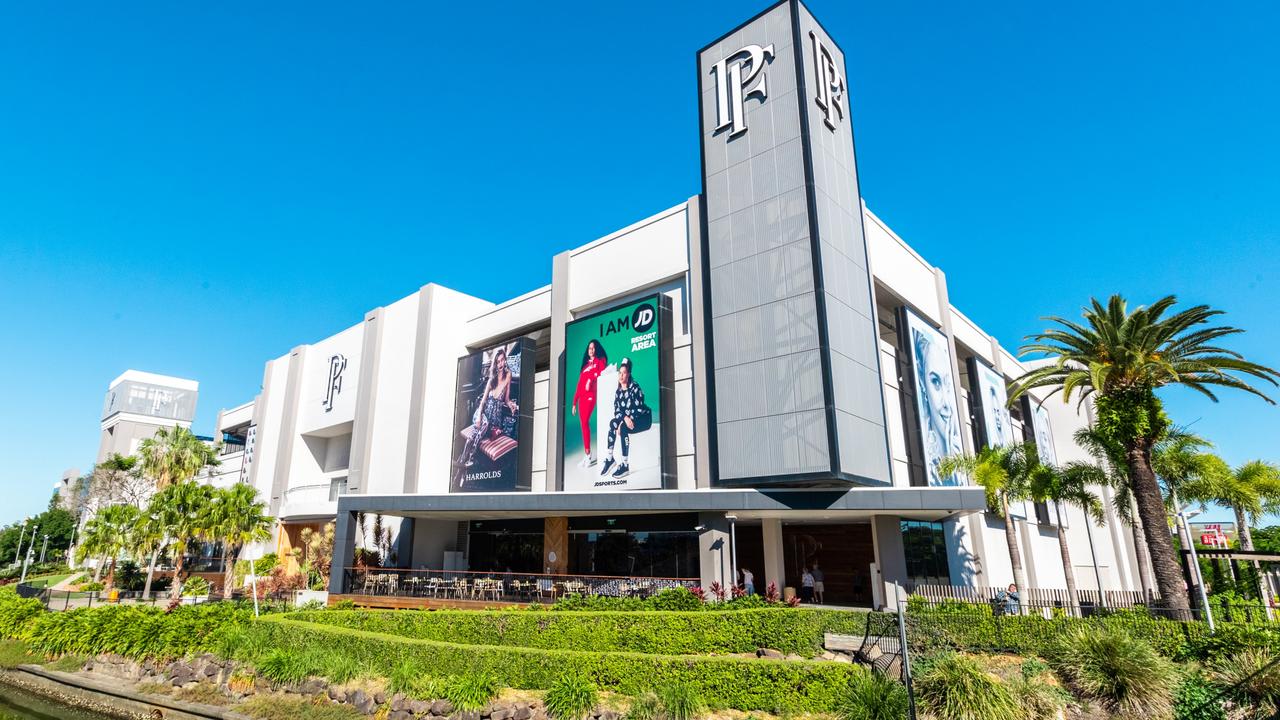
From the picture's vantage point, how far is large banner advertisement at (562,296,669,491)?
28.3 m

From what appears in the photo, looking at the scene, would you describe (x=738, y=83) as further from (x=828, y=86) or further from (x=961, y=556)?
(x=961, y=556)

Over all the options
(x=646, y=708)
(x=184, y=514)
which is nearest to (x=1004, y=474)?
(x=646, y=708)

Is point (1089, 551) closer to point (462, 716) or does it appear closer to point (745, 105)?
point (745, 105)

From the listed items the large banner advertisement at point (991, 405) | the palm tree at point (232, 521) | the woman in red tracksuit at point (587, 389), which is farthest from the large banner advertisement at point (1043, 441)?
the palm tree at point (232, 521)

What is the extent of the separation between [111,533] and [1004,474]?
4578cm

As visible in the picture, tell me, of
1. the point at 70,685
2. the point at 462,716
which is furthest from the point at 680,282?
the point at 70,685

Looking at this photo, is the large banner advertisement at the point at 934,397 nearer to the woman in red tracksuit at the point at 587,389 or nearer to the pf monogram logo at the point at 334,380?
the woman in red tracksuit at the point at 587,389

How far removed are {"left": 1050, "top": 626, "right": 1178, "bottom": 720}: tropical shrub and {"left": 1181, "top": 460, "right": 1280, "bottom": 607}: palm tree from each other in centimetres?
2082

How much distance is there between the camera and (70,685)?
2252 cm

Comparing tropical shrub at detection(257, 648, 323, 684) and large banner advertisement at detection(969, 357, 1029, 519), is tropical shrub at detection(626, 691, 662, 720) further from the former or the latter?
large banner advertisement at detection(969, 357, 1029, 519)

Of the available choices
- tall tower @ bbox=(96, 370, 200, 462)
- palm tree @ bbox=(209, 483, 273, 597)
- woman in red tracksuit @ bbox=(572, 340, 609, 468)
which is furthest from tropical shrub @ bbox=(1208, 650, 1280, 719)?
tall tower @ bbox=(96, 370, 200, 462)

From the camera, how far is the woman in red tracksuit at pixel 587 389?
98.8 ft

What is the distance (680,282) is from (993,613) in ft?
56.6

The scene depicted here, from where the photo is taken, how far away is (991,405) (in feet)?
126
